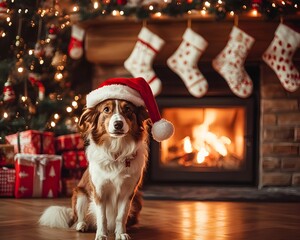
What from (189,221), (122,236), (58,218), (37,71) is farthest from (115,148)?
(37,71)

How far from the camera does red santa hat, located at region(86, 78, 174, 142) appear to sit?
2.34m

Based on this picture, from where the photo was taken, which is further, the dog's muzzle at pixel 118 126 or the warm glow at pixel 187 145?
the warm glow at pixel 187 145

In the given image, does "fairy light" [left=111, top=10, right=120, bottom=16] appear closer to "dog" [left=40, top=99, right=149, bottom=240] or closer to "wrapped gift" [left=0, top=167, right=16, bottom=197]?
"wrapped gift" [left=0, top=167, right=16, bottom=197]

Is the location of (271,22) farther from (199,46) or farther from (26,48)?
(26,48)

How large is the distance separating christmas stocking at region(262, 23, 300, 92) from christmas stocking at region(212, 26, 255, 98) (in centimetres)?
19

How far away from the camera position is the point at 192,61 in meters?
4.22

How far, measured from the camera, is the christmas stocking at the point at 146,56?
4.21m

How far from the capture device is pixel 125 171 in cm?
238

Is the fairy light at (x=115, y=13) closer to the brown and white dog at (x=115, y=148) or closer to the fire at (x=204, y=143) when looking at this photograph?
the fire at (x=204, y=143)

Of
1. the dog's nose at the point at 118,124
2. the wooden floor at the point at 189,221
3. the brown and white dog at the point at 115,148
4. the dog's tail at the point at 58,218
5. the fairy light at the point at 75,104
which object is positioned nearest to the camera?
the dog's nose at the point at 118,124

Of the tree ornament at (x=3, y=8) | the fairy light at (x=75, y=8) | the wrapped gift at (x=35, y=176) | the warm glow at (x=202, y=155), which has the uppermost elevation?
the fairy light at (x=75, y=8)

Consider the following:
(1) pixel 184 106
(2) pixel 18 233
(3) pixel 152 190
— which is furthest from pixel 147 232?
(1) pixel 184 106

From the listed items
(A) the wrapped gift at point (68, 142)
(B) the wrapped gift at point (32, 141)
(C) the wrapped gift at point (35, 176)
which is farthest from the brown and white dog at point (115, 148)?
(A) the wrapped gift at point (68, 142)

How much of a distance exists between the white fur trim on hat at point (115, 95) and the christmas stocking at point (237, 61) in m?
1.90
